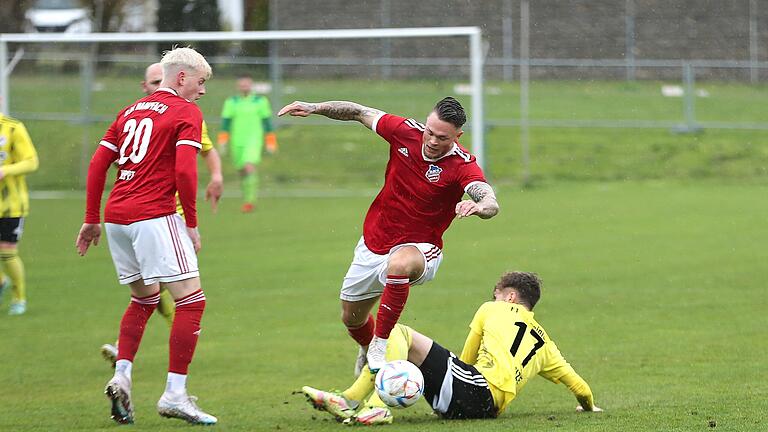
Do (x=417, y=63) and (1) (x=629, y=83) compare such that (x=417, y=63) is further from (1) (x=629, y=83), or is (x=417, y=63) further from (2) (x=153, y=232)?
(2) (x=153, y=232)

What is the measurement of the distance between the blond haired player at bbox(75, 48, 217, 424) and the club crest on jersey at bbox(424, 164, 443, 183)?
136cm

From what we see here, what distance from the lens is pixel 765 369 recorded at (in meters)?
8.34

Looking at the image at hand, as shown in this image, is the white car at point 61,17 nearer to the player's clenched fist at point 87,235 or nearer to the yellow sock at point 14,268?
the yellow sock at point 14,268

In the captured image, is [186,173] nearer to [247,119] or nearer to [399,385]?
[399,385]

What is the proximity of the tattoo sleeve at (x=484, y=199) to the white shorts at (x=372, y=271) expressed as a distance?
531 millimetres

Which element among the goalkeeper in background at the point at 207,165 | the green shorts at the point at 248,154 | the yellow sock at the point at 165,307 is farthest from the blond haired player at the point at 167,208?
the green shorts at the point at 248,154

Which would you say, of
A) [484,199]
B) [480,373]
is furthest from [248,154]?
[484,199]

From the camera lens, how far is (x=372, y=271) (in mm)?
7379

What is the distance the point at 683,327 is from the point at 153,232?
520cm

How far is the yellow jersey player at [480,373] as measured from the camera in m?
6.78

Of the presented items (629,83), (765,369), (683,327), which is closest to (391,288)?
(765,369)

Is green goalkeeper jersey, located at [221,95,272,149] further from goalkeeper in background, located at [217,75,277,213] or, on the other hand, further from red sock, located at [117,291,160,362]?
red sock, located at [117,291,160,362]

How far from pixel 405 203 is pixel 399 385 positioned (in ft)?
4.02

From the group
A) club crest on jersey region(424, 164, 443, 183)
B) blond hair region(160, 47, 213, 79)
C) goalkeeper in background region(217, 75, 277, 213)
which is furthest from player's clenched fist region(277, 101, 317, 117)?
goalkeeper in background region(217, 75, 277, 213)
